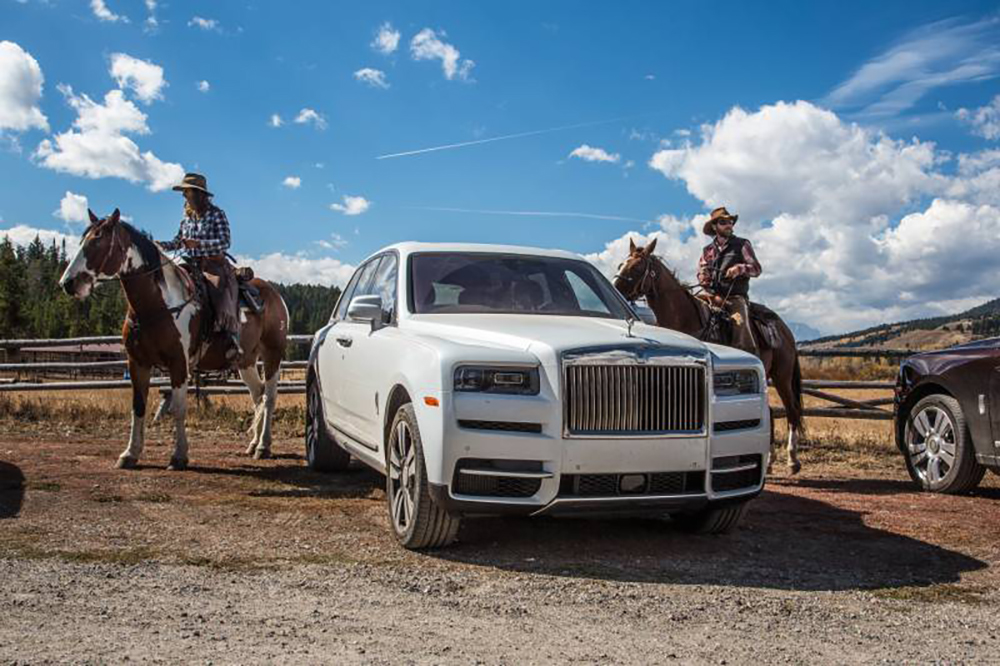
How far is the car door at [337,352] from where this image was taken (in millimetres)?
7652

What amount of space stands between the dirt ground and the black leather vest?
330cm

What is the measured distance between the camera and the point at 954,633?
13.3 feet

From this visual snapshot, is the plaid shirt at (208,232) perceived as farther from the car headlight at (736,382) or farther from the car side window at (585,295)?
the car headlight at (736,382)

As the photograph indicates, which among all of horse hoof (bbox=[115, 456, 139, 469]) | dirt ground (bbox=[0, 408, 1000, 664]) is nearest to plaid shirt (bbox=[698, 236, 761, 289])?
dirt ground (bbox=[0, 408, 1000, 664])

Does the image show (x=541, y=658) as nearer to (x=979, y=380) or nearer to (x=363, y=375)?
(x=363, y=375)

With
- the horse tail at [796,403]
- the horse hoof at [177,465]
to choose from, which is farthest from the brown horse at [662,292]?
the horse hoof at [177,465]

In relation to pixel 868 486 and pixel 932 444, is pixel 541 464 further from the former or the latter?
pixel 868 486

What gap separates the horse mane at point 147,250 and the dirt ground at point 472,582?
2308mm

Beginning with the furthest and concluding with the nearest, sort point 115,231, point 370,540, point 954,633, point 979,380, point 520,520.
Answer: point 115,231 < point 979,380 < point 520,520 < point 370,540 < point 954,633

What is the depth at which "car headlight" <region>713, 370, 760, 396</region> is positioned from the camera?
557cm

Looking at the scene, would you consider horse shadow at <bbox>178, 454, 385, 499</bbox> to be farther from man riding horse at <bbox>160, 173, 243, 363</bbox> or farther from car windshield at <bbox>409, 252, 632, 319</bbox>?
car windshield at <bbox>409, 252, 632, 319</bbox>

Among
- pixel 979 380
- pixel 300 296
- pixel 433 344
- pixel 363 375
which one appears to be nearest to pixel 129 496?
pixel 363 375

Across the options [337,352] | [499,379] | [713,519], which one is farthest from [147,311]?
[713,519]

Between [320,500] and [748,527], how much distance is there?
11.3 ft
